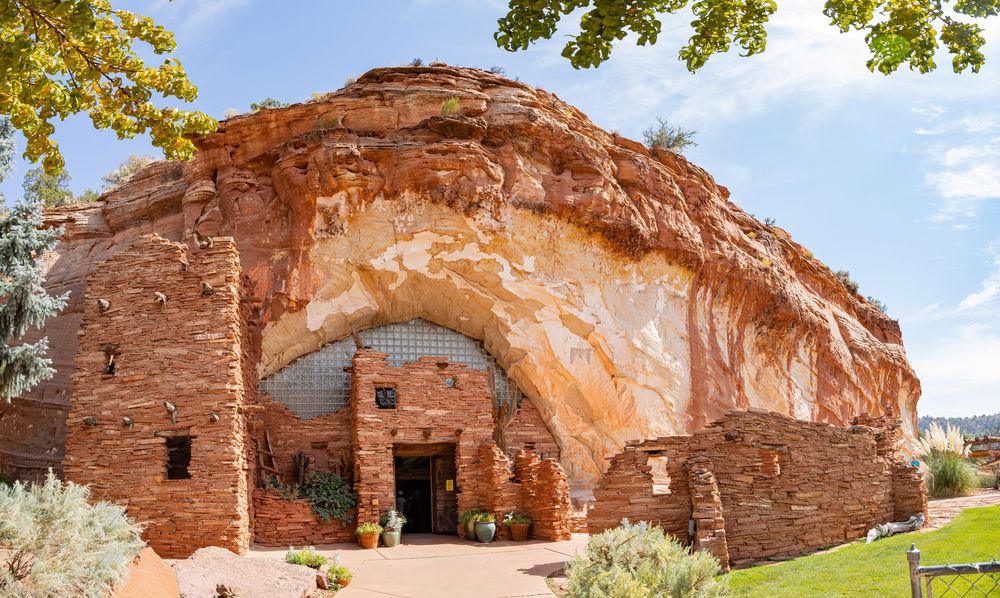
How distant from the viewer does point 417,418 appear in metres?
18.1

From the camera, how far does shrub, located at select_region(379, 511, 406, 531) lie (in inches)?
658

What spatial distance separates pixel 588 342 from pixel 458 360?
11.4 feet

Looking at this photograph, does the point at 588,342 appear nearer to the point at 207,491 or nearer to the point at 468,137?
the point at 468,137

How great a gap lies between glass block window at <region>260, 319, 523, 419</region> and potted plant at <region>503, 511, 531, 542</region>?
4.69m

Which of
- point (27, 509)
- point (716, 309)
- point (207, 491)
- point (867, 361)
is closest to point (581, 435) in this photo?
point (716, 309)

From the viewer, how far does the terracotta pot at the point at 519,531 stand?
16.9 meters

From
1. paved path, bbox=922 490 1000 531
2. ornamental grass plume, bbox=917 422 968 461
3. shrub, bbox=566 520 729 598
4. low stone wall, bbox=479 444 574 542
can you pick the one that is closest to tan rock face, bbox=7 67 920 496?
low stone wall, bbox=479 444 574 542

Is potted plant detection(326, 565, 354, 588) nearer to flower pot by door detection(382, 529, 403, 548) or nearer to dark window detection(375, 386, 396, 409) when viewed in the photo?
flower pot by door detection(382, 529, 403, 548)

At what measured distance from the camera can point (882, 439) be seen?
1472 cm

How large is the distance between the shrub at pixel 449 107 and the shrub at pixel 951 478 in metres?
13.7

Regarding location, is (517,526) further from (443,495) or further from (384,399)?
(384,399)

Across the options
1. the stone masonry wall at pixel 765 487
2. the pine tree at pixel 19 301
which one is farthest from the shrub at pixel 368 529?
the pine tree at pixel 19 301

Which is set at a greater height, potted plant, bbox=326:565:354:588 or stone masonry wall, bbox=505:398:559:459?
stone masonry wall, bbox=505:398:559:459

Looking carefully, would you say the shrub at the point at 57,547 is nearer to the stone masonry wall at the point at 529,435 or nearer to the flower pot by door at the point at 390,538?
the flower pot by door at the point at 390,538
